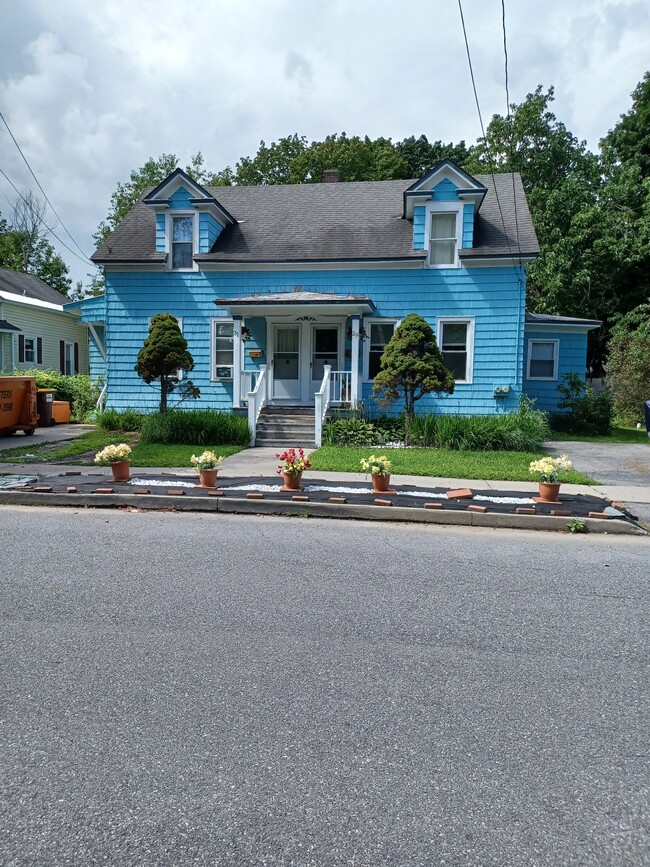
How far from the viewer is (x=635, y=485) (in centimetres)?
1007

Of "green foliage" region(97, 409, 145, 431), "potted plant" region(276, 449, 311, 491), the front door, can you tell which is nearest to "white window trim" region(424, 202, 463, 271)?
the front door

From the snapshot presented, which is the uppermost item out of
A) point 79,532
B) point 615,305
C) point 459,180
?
point 459,180

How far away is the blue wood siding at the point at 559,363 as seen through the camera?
60.5ft

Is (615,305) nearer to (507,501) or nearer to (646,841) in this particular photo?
(507,501)

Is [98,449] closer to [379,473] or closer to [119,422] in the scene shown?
[119,422]

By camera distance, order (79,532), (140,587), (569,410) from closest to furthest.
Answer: (140,587)
(79,532)
(569,410)

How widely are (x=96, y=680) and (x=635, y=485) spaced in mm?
9240

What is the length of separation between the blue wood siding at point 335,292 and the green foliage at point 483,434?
325 cm

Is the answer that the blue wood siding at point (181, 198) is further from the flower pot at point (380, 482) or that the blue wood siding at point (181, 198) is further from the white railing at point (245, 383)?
the flower pot at point (380, 482)

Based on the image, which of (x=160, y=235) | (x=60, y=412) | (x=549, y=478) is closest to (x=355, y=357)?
(x=160, y=235)

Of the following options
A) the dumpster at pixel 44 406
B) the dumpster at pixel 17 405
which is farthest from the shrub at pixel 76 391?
the dumpster at pixel 17 405

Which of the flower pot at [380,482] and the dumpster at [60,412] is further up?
the dumpster at [60,412]

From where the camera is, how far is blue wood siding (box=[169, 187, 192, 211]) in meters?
17.9

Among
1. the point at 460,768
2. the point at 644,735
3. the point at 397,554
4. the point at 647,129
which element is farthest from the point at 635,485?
the point at 647,129
